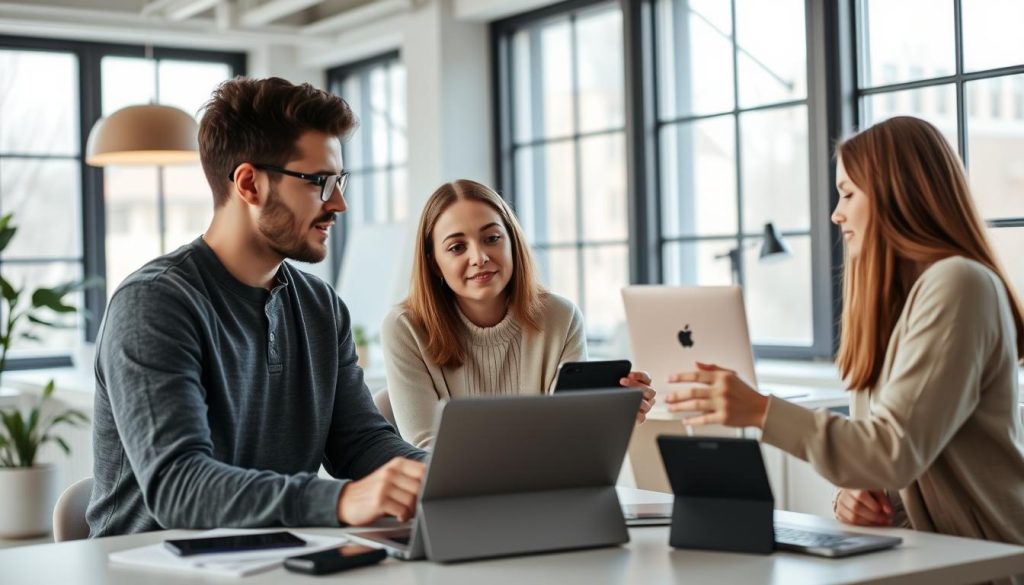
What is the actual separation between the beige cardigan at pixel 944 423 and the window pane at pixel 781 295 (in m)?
3.01

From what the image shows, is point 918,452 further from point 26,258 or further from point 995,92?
point 26,258

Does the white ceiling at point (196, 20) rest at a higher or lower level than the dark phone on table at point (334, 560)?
higher

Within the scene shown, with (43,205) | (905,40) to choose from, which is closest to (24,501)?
(43,205)

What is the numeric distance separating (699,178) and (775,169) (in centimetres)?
46

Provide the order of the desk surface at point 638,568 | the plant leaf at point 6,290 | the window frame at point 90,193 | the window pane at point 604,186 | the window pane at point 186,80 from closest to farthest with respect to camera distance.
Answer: the desk surface at point 638,568 → the plant leaf at point 6,290 → the window pane at point 604,186 → the window frame at point 90,193 → the window pane at point 186,80

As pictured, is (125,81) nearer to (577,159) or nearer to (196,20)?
(196,20)

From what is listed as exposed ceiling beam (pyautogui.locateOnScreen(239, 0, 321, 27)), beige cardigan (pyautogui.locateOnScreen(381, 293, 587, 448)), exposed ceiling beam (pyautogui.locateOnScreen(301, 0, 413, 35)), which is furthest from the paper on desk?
exposed ceiling beam (pyautogui.locateOnScreen(301, 0, 413, 35))

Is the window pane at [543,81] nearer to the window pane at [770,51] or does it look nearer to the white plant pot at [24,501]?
the window pane at [770,51]

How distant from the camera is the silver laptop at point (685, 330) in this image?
13.3 feet

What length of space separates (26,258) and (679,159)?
3734 millimetres

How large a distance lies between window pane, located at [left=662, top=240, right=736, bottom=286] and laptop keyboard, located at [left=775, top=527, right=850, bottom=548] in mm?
3530

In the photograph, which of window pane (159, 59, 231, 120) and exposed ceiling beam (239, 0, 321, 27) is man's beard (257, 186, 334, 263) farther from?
window pane (159, 59, 231, 120)

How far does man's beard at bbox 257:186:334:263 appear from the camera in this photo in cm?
217

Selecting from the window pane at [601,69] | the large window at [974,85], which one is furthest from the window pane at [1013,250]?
the window pane at [601,69]
